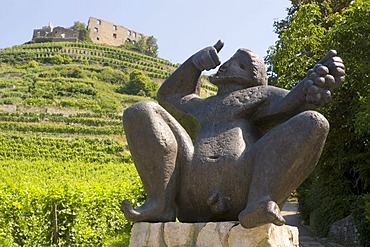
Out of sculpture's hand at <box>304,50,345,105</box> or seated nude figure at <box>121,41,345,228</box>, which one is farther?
sculpture's hand at <box>304,50,345,105</box>

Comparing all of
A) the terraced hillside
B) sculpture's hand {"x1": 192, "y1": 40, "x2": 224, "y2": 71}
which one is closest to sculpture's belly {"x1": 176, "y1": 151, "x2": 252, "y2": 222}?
sculpture's hand {"x1": 192, "y1": 40, "x2": 224, "y2": 71}

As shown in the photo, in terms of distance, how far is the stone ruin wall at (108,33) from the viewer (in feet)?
297

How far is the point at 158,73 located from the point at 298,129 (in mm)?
75741

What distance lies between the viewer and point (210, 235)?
2.97 metres

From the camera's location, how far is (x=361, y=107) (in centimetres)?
861

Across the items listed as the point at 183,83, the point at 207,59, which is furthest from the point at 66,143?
the point at 207,59

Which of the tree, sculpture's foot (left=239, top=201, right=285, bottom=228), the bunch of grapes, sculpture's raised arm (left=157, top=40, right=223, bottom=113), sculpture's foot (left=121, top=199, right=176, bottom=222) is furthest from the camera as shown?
the tree

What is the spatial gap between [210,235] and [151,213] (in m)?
0.42

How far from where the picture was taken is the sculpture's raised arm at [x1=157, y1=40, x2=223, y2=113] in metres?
3.55

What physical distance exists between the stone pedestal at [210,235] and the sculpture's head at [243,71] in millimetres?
973

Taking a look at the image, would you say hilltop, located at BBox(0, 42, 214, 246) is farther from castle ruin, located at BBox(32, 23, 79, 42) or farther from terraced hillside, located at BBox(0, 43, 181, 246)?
castle ruin, located at BBox(32, 23, 79, 42)

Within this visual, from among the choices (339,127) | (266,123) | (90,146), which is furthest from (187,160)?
(90,146)

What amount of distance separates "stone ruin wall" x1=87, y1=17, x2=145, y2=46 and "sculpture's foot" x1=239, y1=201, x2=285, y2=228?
89204 mm

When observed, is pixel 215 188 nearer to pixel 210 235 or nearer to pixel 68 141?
pixel 210 235
